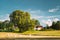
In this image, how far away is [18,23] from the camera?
20.0m

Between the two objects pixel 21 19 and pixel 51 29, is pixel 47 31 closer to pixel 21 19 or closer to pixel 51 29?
pixel 51 29

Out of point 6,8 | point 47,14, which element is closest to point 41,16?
point 47,14

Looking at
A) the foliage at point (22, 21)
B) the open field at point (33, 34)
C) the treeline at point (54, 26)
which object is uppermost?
the foliage at point (22, 21)

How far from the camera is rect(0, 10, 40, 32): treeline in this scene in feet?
65.5

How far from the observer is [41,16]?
794 inches

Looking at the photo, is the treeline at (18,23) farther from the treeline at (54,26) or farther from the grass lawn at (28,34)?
the treeline at (54,26)

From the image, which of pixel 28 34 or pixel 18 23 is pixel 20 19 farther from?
pixel 28 34

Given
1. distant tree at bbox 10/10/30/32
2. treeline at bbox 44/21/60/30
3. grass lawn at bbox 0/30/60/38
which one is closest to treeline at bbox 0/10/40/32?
distant tree at bbox 10/10/30/32

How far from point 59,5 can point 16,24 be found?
2.81 metres

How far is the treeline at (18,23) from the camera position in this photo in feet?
65.5

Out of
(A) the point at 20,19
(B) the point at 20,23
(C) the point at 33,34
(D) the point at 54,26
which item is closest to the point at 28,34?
(C) the point at 33,34

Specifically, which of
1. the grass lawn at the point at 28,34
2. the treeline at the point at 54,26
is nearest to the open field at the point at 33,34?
the grass lawn at the point at 28,34

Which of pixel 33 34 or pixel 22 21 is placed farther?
pixel 33 34

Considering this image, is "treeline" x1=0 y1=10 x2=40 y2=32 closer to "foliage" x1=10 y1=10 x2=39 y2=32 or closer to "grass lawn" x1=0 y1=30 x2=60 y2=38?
"foliage" x1=10 y1=10 x2=39 y2=32
